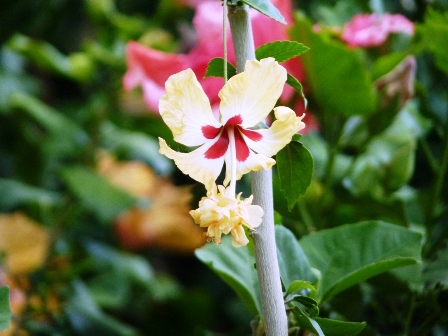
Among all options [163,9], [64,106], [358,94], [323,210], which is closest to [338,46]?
[358,94]

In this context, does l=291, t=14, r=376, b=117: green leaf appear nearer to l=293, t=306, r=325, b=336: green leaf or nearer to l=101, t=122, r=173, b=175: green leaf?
l=293, t=306, r=325, b=336: green leaf

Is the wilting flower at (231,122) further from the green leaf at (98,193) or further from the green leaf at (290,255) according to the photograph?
the green leaf at (98,193)

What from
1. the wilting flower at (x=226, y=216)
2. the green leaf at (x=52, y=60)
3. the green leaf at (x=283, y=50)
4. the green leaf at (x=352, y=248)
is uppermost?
the green leaf at (x=52, y=60)

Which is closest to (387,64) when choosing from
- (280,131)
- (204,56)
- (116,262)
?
(204,56)

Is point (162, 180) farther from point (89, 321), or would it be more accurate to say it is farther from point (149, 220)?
point (89, 321)


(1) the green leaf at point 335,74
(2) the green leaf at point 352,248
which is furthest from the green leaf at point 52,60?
(2) the green leaf at point 352,248

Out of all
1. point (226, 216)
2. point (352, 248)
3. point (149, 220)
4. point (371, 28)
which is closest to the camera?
point (226, 216)

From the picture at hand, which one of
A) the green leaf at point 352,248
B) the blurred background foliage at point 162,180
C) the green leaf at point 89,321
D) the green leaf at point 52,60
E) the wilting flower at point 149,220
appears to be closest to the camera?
the green leaf at point 352,248
